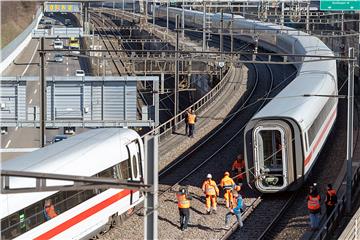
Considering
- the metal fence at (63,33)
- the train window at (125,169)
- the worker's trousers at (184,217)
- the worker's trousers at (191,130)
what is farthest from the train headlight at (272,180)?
the metal fence at (63,33)

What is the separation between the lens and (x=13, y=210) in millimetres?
13273

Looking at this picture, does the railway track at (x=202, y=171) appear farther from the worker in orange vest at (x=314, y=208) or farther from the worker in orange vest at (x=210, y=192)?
the worker in orange vest at (x=314, y=208)

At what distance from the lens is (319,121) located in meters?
23.4

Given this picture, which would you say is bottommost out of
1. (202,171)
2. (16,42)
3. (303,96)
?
(202,171)

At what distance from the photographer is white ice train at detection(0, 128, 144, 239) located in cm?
1358

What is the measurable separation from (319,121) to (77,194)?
32.1 ft

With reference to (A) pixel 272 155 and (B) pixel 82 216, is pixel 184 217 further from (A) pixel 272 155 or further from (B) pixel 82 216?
(A) pixel 272 155

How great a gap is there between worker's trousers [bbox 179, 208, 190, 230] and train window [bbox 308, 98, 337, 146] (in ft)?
15.7

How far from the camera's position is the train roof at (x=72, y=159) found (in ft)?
44.5

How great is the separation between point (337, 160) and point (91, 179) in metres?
18.0

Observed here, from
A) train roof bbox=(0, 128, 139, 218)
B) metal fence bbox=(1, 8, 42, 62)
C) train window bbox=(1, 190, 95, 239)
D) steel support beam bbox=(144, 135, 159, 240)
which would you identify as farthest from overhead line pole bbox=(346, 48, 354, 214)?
metal fence bbox=(1, 8, 42, 62)

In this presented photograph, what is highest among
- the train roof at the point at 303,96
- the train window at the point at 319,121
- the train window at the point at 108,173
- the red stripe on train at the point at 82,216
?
the train roof at the point at 303,96

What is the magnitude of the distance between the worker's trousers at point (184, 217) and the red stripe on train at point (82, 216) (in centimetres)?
130

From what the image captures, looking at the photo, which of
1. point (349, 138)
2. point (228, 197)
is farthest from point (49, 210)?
point (349, 138)
